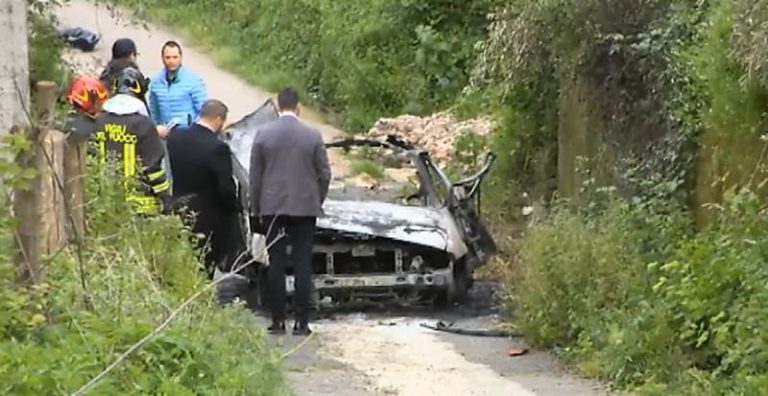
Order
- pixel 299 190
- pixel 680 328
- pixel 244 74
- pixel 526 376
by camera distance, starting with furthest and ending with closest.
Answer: pixel 244 74 < pixel 299 190 < pixel 526 376 < pixel 680 328

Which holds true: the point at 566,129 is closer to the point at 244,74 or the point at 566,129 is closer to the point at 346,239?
the point at 346,239

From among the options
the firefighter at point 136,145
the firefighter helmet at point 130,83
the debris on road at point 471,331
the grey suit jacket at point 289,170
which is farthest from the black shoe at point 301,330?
the firefighter helmet at point 130,83

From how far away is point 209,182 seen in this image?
476 inches

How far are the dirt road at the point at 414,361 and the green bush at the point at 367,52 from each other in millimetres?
11569

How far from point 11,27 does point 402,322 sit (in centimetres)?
575

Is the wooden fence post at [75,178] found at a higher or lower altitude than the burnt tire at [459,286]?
higher

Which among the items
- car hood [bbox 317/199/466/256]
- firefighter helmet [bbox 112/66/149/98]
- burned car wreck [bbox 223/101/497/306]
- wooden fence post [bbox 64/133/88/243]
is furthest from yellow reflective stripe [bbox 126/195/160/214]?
car hood [bbox 317/199/466/256]

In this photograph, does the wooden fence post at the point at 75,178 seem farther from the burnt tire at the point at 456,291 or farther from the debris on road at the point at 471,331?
the burnt tire at the point at 456,291

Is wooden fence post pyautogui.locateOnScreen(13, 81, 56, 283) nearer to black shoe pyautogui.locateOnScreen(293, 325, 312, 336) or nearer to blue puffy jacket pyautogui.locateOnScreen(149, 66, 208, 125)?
black shoe pyautogui.locateOnScreen(293, 325, 312, 336)

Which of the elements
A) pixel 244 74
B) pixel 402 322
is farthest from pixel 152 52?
pixel 402 322

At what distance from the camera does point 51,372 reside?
6.50m

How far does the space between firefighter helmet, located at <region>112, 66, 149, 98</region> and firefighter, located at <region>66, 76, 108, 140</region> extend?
55cm

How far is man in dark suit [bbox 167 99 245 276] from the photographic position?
472 inches

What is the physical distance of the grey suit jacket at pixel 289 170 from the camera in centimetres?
1184
